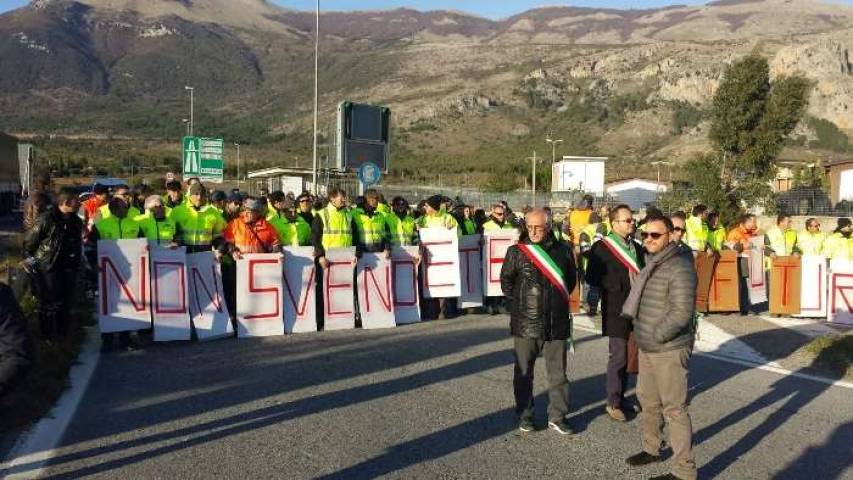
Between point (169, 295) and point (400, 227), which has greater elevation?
point (400, 227)

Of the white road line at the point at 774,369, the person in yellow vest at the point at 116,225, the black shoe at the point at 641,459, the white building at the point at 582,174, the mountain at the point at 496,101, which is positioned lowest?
the white road line at the point at 774,369

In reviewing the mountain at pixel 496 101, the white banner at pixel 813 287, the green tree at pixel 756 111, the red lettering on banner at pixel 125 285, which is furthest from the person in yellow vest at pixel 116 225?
the mountain at pixel 496 101

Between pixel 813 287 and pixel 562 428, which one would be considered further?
pixel 813 287

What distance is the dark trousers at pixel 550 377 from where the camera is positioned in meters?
7.06

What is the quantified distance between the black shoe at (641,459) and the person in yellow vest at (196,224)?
716 cm

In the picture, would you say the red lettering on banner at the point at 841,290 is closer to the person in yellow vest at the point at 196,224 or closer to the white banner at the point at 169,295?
the person in yellow vest at the point at 196,224

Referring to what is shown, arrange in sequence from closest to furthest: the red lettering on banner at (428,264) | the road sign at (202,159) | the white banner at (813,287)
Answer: the red lettering on banner at (428,264) → the white banner at (813,287) → the road sign at (202,159)

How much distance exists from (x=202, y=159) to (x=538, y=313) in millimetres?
19703

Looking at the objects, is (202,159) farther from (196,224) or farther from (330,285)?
(330,285)

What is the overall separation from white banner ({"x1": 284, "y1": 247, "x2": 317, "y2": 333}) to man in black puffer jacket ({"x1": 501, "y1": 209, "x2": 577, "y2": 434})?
204 inches

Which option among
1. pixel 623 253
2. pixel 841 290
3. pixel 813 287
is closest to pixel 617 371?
pixel 623 253

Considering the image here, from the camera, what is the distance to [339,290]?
1215cm

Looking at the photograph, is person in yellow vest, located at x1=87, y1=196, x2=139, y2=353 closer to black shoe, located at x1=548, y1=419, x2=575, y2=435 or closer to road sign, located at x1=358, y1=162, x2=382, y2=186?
black shoe, located at x1=548, y1=419, x2=575, y2=435

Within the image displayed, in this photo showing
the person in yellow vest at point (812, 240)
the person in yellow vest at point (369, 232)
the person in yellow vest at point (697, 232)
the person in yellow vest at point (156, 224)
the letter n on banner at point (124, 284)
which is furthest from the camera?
the person in yellow vest at point (812, 240)
